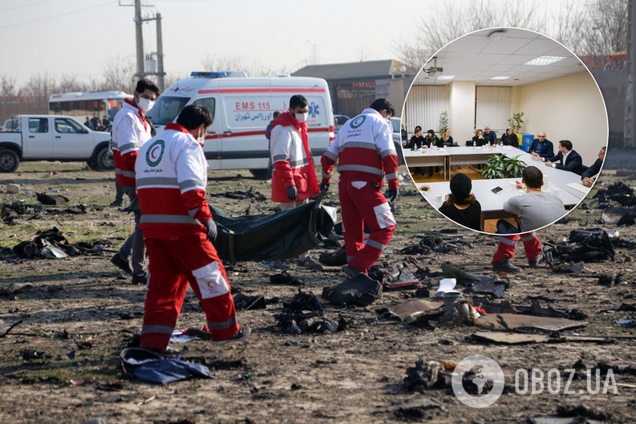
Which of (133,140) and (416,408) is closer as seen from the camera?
(416,408)

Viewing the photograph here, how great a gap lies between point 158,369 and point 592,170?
2.73 metres

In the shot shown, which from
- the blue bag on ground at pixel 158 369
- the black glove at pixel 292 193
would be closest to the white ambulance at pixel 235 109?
the black glove at pixel 292 193

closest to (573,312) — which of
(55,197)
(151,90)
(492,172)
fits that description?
(492,172)

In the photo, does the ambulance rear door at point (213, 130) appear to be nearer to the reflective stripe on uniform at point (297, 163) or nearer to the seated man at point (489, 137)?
the reflective stripe on uniform at point (297, 163)

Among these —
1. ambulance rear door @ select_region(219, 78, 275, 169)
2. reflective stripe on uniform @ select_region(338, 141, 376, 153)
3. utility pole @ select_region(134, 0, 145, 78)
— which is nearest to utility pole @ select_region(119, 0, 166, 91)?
utility pole @ select_region(134, 0, 145, 78)

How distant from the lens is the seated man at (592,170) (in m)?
2.42

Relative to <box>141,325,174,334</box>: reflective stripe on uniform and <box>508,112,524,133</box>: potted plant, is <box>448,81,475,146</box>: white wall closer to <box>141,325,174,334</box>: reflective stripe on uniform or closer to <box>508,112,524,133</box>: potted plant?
<box>508,112,524,133</box>: potted plant

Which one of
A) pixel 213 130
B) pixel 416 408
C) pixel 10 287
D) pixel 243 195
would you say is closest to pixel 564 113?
pixel 416 408

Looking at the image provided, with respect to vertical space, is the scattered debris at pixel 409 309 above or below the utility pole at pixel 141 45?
below

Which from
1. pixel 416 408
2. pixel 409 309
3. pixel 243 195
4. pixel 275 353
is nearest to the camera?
pixel 416 408

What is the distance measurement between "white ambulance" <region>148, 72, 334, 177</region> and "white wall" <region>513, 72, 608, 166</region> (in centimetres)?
1293

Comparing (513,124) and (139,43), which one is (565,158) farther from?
(139,43)

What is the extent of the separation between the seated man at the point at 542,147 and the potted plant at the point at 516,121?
3.4 inches

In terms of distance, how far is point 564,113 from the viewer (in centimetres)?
238
